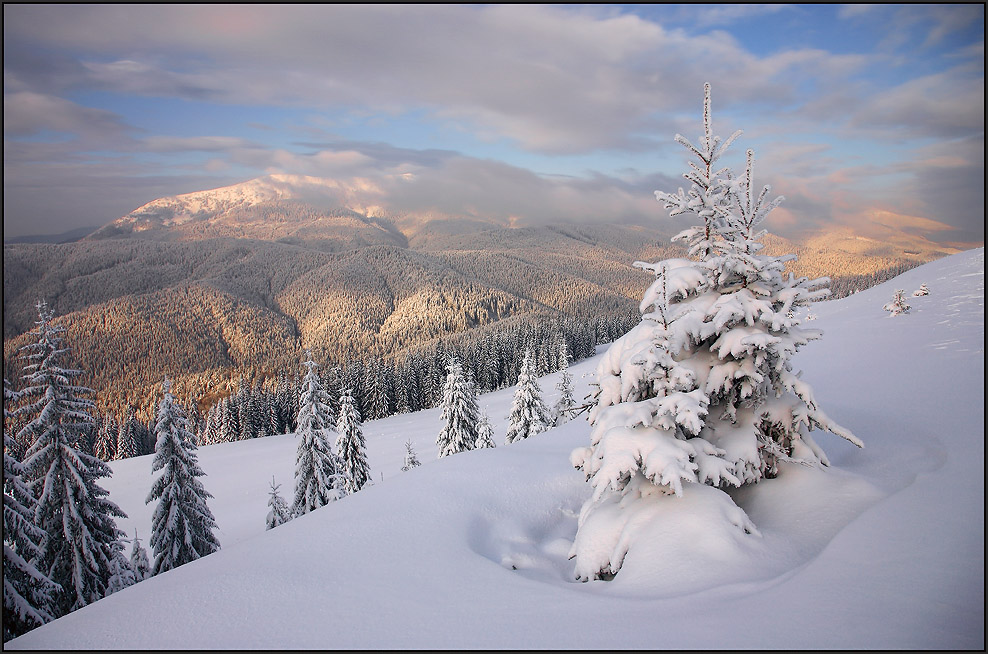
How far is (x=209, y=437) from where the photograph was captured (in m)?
75.4

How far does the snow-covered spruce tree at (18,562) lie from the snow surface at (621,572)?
6.93 metres

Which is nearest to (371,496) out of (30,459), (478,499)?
(478,499)

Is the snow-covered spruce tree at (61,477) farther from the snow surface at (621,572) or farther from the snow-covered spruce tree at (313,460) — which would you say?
the snow surface at (621,572)

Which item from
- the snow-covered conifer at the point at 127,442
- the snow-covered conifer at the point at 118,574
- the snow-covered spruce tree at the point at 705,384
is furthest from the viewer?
the snow-covered conifer at the point at 127,442

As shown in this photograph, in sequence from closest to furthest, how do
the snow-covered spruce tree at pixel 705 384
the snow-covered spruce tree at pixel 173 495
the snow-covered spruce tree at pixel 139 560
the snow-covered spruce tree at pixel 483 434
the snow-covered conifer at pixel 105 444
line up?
the snow-covered spruce tree at pixel 705 384 < the snow-covered spruce tree at pixel 173 495 < the snow-covered spruce tree at pixel 139 560 < the snow-covered spruce tree at pixel 483 434 < the snow-covered conifer at pixel 105 444

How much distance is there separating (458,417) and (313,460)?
11.8 meters

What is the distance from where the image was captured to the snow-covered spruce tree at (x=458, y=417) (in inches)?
1242

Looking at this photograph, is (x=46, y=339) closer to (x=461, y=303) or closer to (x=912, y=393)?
(x=912, y=393)

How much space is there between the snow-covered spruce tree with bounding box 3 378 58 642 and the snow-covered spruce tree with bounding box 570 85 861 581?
43.7ft

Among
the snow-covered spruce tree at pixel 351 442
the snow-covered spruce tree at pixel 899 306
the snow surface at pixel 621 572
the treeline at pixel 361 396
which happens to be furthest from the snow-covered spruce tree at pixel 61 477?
the treeline at pixel 361 396

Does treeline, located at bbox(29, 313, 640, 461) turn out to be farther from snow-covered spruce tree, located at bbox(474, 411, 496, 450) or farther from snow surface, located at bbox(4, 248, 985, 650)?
snow surface, located at bbox(4, 248, 985, 650)

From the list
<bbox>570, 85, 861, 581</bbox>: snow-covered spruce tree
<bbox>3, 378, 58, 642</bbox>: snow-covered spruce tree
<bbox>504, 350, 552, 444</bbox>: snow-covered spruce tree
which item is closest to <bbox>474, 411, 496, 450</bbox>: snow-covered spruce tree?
<bbox>504, 350, 552, 444</bbox>: snow-covered spruce tree

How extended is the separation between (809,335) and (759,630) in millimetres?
4924

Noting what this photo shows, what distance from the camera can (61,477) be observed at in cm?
1302
